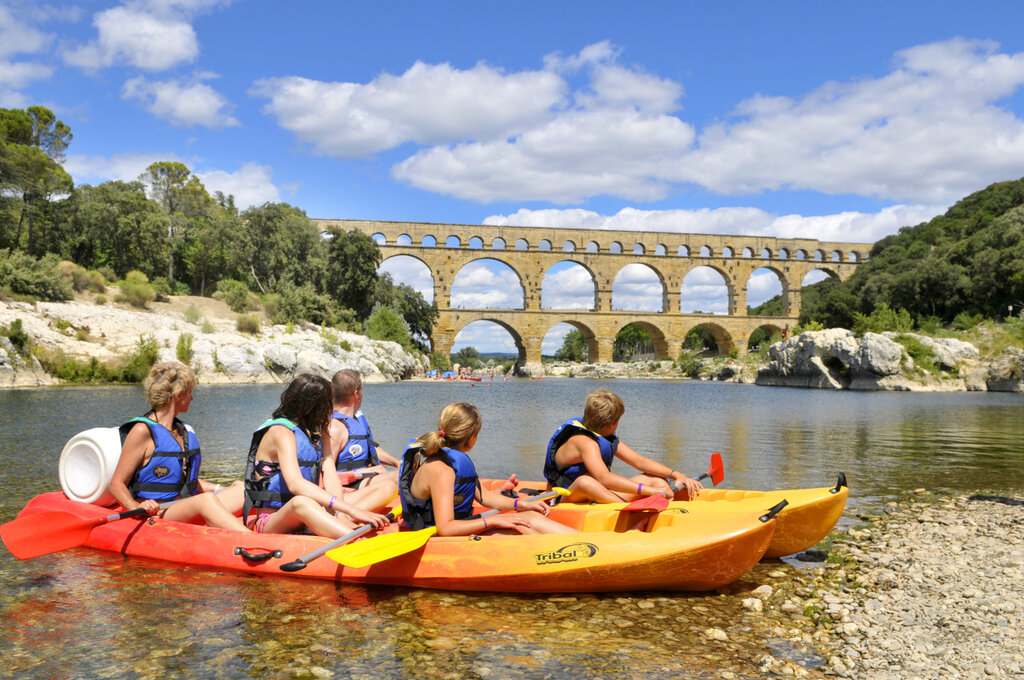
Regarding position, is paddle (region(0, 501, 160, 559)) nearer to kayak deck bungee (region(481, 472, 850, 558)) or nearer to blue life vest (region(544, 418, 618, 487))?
blue life vest (region(544, 418, 618, 487))

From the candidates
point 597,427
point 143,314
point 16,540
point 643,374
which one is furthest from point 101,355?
point 643,374

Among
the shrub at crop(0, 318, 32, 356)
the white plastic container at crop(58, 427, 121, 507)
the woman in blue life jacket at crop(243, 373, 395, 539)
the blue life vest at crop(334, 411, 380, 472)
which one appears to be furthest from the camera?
the shrub at crop(0, 318, 32, 356)

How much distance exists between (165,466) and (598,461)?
273cm

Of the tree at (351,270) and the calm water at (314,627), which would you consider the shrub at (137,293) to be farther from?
the calm water at (314,627)

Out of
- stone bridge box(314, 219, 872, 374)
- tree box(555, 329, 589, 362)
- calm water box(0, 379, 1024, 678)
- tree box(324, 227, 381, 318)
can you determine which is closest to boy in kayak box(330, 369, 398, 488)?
calm water box(0, 379, 1024, 678)

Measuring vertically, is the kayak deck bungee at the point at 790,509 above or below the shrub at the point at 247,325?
below

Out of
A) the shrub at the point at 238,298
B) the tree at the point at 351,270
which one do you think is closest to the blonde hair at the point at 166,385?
the shrub at the point at 238,298

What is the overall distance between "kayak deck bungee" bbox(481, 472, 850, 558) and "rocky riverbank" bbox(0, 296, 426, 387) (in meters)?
21.1

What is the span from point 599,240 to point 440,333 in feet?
45.3

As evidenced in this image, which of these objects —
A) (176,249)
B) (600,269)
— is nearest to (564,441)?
(176,249)

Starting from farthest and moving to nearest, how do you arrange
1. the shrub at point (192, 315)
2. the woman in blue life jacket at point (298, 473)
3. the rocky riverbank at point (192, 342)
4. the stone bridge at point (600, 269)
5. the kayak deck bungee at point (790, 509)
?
the stone bridge at point (600, 269)
the shrub at point (192, 315)
the rocky riverbank at point (192, 342)
the kayak deck bungee at point (790, 509)
the woman in blue life jacket at point (298, 473)

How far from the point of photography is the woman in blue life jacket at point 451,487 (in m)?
3.53

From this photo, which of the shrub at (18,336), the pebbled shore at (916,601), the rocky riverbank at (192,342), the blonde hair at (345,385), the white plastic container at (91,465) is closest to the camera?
the pebbled shore at (916,601)

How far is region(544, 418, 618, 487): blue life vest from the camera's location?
4562mm
